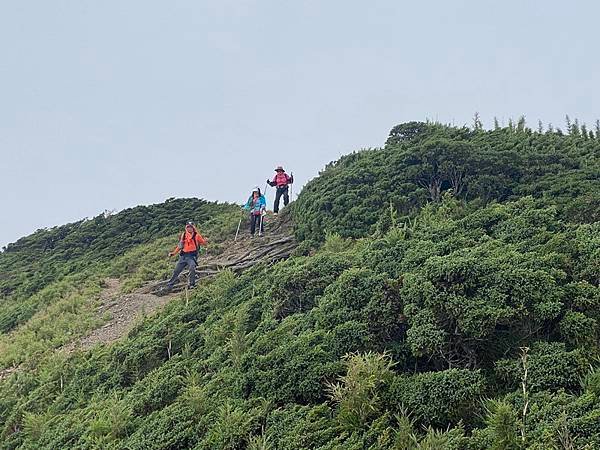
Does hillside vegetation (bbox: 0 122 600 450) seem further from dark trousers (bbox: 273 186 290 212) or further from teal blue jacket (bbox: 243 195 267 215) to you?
dark trousers (bbox: 273 186 290 212)

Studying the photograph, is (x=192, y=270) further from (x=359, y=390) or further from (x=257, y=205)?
(x=359, y=390)

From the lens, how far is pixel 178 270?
16.8 meters

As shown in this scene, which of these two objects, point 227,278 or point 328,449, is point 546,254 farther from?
point 227,278

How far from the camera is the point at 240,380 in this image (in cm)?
848

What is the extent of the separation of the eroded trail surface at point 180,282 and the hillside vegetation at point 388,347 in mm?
1057

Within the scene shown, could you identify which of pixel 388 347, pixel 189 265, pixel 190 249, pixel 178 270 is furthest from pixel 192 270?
pixel 388 347

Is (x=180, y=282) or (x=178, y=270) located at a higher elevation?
(x=178, y=270)

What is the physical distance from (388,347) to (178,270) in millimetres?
9704

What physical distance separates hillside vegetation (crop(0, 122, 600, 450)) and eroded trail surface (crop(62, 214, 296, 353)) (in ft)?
3.47

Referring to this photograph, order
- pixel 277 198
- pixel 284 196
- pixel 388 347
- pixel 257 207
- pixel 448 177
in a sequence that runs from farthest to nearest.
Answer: pixel 284 196 → pixel 277 198 → pixel 257 207 → pixel 448 177 → pixel 388 347

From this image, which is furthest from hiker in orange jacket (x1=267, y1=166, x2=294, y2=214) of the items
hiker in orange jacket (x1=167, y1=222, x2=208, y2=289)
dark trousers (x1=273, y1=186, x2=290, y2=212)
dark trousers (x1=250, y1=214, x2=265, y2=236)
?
hiker in orange jacket (x1=167, y1=222, x2=208, y2=289)

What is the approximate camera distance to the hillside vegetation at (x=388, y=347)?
669 centimetres

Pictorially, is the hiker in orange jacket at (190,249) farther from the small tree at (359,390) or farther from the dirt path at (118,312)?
the small tree at (359,390)

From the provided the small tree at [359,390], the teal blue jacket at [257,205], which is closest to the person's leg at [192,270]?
the teal blue jacket at [257,205]
